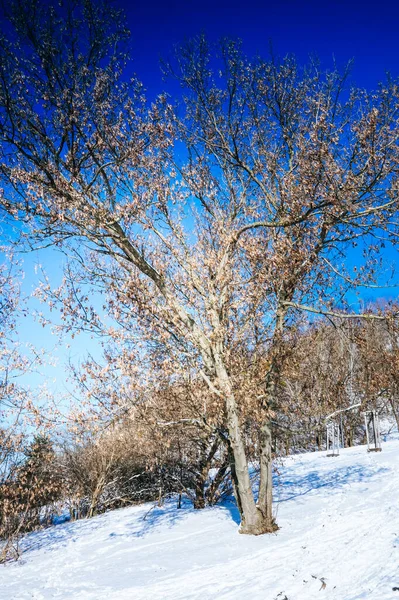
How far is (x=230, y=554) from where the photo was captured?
648cm

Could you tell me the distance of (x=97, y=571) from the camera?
6.68m

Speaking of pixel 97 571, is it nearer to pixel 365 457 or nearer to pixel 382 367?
pixel 365 457

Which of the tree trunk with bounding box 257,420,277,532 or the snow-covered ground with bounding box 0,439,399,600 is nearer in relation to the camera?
the snow-covered ground with bounding box 0,439,399,600

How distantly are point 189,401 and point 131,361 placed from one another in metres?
1.48

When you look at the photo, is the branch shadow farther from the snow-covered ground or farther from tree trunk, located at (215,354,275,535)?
tree trunk, located at (215,354,275,535)

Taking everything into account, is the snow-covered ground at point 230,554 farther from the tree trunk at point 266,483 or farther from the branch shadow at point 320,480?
the tree trunk at point 266,483

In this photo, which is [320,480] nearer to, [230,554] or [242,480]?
[242,480]

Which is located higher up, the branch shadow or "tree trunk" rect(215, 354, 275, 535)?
"tree trunk" rect(215, 354, 275, 535)

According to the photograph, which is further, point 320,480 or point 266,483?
point 320,480

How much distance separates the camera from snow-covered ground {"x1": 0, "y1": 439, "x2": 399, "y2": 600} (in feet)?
15.7

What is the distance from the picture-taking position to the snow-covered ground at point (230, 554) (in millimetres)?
A: 4793

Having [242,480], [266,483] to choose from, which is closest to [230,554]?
[242,480]

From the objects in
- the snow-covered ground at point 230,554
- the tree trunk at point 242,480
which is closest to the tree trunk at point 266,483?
the tree trunk at point 242,480

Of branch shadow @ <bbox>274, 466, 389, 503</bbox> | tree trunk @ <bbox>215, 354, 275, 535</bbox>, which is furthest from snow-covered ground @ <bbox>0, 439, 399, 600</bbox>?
tree trunk @ <bbox>215, 354, 275, 535</bbox>
